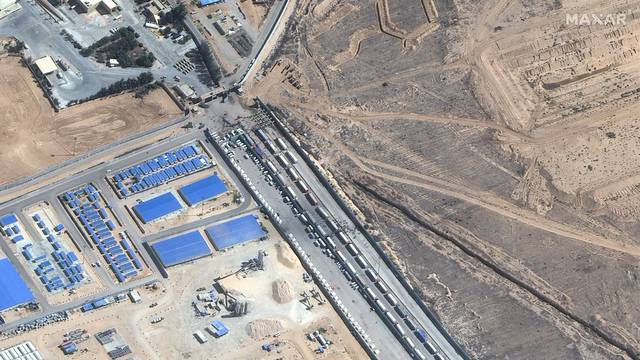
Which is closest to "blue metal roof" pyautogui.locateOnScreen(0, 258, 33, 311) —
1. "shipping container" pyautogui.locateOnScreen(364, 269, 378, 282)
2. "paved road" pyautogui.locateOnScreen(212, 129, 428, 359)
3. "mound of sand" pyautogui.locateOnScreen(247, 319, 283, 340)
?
"mound of sand" pyautogui.locateOnScreen(247, 319, 283, 340)

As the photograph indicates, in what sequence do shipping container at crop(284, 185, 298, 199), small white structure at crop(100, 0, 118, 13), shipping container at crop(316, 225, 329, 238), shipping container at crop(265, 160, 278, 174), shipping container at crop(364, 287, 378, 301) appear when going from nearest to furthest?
shipping container at crop(364, 287, 378, 301) → shipping container at crop(316, 225, 329, 238) → shipping container at crop(284, 185, 298, 199) → shipping container at crop(265, 160, 278, 174) → small white structure at crop(100, 0, 118, 13)

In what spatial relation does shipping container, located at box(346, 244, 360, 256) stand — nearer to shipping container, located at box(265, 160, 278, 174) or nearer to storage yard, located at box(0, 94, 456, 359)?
storage yard, located at box(0, 94, 456, 359)

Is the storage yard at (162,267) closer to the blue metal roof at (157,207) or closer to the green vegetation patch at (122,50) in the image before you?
the blue metal roof at (157,207)

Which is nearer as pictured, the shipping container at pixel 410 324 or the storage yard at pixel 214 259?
the storage yard at pixel 214 259

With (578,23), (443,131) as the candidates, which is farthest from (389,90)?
(578,23)

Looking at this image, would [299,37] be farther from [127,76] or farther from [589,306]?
[589,306]

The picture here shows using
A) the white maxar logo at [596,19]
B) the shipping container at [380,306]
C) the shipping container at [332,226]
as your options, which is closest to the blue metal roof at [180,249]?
the shipping container at [332,226]
